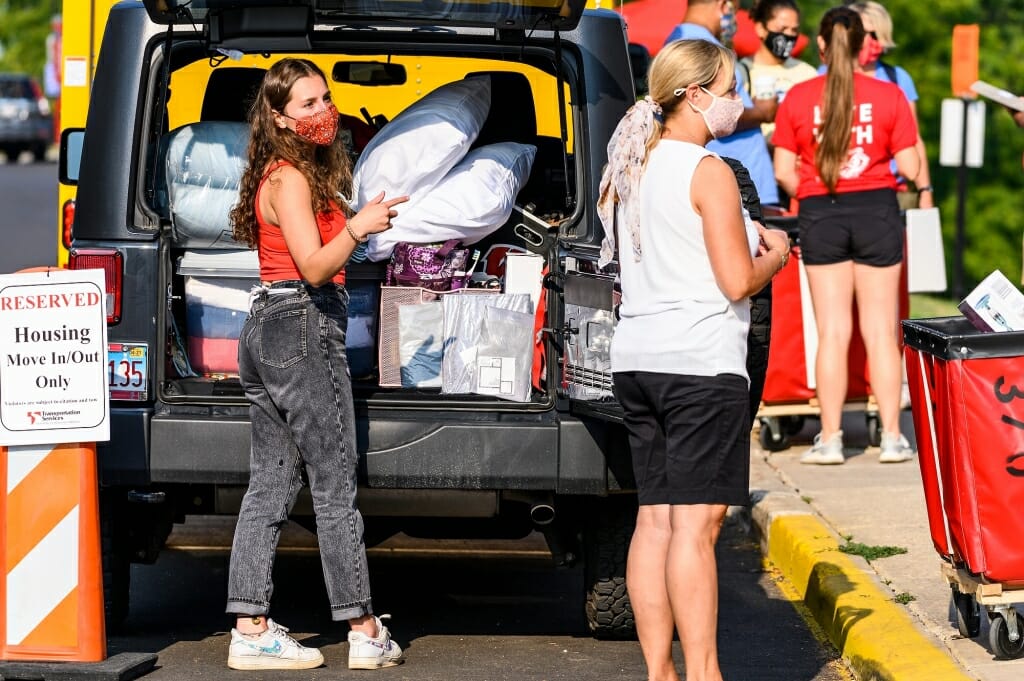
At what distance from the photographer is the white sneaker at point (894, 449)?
8375 millimetres

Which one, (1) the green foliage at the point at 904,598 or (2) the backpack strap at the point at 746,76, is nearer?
(1) the green foliage at the point at 904,598

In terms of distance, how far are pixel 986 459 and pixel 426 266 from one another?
184 centimetres

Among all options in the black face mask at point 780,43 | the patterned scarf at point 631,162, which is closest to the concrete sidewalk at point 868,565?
the patterned scarf at point 631,162

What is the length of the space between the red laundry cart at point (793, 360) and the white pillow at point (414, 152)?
10.9ft

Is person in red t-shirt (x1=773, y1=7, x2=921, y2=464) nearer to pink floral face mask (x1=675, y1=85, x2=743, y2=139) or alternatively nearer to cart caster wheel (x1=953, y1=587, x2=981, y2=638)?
cart caster wheel (x1=953, y1=587, x2=981, y2=638)

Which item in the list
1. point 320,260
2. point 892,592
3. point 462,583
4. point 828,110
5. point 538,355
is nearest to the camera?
point 320,260

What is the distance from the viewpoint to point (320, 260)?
196 inches

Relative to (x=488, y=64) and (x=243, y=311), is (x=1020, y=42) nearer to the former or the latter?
(x=488, y=64)

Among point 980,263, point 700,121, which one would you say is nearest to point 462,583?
point 700,121

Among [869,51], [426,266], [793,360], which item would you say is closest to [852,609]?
[426,266]

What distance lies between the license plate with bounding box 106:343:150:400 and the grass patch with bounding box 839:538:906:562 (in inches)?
107

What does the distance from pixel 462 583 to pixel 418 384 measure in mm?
1380

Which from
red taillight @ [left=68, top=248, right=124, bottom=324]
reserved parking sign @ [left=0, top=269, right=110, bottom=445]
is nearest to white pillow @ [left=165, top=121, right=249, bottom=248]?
red taillight @ [left=68, top=248, right=124, bottom=324]

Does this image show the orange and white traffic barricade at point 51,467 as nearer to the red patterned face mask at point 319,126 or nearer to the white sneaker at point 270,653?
the white sneaker at point 270,653
